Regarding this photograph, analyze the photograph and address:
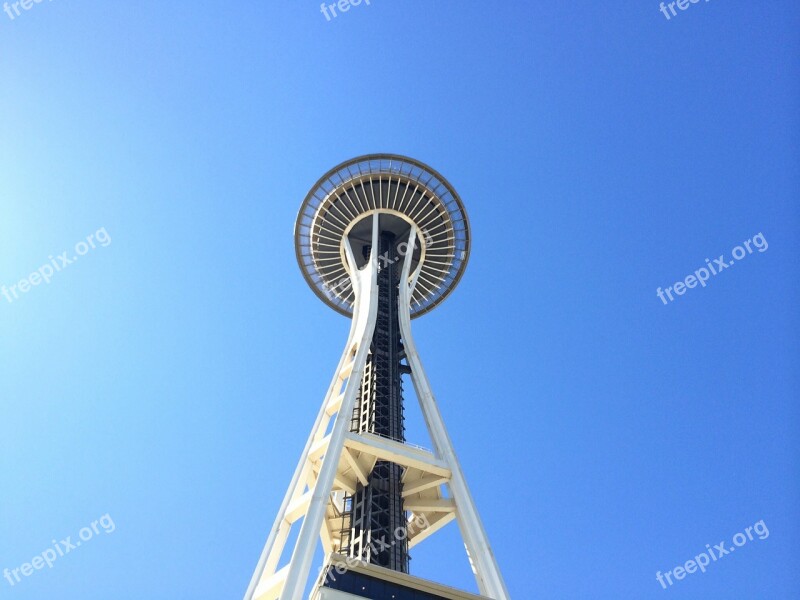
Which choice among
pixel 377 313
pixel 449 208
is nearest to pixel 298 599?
pixel 377 313

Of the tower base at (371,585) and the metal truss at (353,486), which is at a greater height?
the metal truss at (353,486)

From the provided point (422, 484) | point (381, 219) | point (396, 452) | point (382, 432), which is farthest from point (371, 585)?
point (381, 219)

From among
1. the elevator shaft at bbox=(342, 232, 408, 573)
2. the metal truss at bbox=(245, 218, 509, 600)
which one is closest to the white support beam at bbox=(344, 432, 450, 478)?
the metal truss at bbox=(245, 218, 509, 600)

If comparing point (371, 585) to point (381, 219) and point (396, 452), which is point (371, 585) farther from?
point (381, 219)

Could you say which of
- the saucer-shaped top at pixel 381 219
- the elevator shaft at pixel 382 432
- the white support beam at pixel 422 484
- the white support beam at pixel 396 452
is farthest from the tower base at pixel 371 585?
the saucer-shaped top at pixel 381 219

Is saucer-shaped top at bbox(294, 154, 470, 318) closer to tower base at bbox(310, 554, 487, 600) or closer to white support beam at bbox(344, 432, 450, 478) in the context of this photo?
white support beam at bbox(344, 432, 450, 478)

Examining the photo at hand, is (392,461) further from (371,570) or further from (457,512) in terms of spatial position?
(371,570)

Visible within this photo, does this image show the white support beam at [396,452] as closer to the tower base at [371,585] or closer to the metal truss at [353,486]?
the metal truss at [353,486]

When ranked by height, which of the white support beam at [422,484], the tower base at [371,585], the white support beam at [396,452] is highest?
the white support beam at [396,452]
